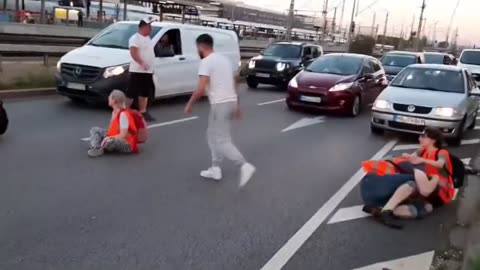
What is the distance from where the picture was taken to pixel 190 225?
5117 mm

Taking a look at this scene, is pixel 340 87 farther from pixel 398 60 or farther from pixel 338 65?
pixel 398 60

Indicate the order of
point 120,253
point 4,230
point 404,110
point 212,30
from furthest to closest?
point 212,30
point 404,110
point 4,230
point 120,253

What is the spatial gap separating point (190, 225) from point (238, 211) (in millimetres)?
688

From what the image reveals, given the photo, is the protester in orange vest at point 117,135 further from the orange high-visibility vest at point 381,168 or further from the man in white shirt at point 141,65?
the orange high-visibility vest at point 381,168

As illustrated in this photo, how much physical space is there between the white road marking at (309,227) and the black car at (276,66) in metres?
10.9

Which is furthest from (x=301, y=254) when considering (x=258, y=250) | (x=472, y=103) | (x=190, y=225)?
(x=472, y=103)

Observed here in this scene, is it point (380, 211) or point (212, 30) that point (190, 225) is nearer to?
point (380, 211)

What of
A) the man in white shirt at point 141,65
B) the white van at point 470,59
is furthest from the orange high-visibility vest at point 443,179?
the white van at point 470,59

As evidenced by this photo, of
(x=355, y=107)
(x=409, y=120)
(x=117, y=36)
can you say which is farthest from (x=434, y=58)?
(x=117, y=36)

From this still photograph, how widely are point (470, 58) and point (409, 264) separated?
2309cm

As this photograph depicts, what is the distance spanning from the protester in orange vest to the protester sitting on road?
3774 mm

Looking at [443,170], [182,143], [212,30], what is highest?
[212,30]

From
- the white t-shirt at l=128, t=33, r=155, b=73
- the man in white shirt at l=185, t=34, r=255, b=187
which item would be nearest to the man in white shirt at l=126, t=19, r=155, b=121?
the white t-shirt at l=128, t=33, r=155, b=73

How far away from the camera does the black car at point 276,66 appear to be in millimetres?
18344
